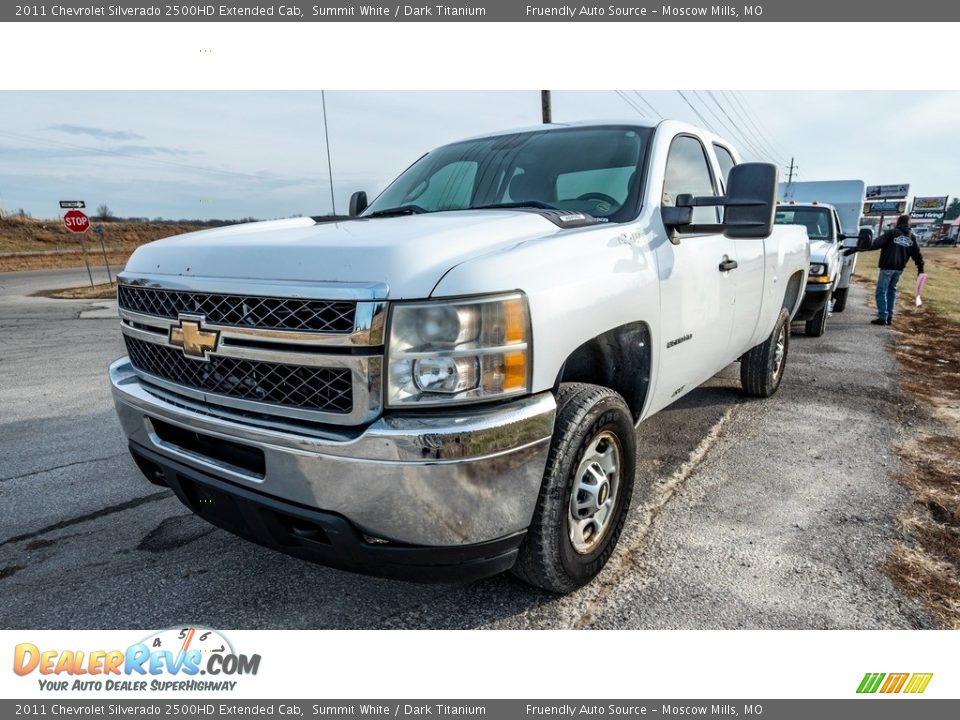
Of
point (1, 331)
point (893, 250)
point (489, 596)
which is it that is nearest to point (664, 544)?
point (489, 596)

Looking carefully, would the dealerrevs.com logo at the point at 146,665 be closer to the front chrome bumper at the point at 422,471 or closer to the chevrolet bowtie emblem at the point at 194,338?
the front chrome bumper at the point at 422,471

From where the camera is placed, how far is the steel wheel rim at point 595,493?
2.28 meters

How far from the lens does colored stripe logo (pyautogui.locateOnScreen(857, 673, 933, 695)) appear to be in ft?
6.62

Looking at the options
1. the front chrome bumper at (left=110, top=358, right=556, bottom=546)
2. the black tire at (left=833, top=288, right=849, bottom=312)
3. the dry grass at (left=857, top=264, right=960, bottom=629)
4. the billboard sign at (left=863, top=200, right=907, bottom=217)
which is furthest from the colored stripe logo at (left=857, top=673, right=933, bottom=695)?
the billboard sign at (left=863, top=200, right=907, bottom=217)

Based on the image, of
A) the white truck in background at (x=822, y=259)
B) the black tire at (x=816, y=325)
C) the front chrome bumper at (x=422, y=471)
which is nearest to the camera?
the front chrome bumper at (x=422, y=471)

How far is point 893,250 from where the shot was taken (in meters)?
9.59

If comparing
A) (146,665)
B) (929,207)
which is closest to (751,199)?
(146,665)

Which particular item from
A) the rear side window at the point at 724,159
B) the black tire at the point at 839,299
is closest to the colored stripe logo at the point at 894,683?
the rear side window at the point at 724,159

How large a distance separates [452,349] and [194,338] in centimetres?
98

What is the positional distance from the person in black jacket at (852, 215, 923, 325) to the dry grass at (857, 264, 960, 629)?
78.2 inches

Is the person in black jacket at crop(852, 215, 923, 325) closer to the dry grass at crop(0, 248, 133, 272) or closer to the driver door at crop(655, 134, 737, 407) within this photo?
the driver door at crop(655, 134, 737, 407)

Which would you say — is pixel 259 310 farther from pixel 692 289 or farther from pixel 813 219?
pixel 813 219

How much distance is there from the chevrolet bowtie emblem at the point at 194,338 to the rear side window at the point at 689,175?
2.15m

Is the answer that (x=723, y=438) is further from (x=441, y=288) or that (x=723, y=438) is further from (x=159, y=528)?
(x=159, y=528)
